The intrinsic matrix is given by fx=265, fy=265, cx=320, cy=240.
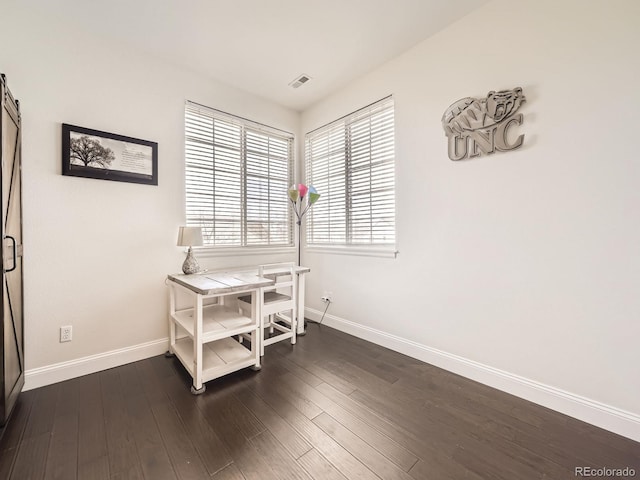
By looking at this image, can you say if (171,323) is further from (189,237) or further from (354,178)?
(354,178)

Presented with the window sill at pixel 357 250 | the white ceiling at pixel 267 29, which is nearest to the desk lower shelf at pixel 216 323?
the window sill at pixel 357 250

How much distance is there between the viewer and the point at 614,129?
153 centimetres

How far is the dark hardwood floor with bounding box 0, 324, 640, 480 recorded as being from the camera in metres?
1.29

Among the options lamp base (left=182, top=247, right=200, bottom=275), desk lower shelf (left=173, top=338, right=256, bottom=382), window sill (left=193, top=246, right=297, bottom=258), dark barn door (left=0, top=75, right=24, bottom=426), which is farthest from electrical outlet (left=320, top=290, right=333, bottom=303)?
dark barn door (left=0, top=75, right=24, bottom=426)

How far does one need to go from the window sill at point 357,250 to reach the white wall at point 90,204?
160 centimetres

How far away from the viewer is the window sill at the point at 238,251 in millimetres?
2809

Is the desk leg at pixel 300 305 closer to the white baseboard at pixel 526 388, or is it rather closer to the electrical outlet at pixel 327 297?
the electrical outlet at pixel 327 297

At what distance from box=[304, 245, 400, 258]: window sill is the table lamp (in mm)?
1480

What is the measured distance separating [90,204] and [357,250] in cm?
247

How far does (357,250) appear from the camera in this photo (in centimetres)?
295

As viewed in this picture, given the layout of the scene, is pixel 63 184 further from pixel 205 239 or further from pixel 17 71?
pixel 205 239

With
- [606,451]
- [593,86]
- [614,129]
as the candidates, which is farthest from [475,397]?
[593,86]

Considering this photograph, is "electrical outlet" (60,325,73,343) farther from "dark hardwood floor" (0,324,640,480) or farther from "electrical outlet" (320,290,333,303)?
"electrical outlet" (320,290,333,303)

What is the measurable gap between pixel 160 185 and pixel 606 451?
363 centimetres
